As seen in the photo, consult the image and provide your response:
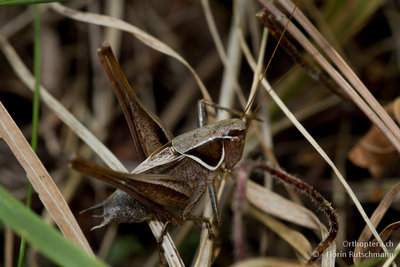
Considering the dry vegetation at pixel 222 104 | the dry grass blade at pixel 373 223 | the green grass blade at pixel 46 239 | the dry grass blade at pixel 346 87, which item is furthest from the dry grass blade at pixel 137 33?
the green grass blade at pixel 46 239

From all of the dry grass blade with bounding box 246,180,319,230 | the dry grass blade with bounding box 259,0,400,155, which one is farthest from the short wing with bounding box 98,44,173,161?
→ the dry grass blade with bounding box 259,0,400,155

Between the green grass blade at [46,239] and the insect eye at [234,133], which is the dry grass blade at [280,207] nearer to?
the insect eye at [234,133]

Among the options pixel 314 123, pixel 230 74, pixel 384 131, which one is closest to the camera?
pixel 384 131

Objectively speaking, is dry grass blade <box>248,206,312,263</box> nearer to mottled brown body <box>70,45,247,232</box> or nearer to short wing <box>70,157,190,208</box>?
mottled brown body <box>70,45,247,232</box>

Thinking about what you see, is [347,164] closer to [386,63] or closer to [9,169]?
[386,63]

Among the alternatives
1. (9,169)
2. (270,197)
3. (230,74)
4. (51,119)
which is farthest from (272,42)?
(9,169)
